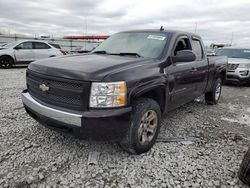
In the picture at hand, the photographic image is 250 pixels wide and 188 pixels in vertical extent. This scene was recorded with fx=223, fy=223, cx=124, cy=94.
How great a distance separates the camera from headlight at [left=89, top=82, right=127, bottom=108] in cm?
246

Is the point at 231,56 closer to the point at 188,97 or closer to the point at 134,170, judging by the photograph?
the point at 188,97

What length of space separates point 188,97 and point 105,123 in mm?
2301

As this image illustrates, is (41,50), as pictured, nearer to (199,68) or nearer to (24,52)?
(24,52)

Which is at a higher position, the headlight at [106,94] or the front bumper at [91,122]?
the headlight at [106,94]

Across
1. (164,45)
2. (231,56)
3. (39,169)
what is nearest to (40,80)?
(39,169)

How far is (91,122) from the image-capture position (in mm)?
2434

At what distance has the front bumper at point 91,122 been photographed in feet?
8.01

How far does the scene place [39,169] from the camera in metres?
2.68

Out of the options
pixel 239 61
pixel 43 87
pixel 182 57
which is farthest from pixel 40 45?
pixel 182 57

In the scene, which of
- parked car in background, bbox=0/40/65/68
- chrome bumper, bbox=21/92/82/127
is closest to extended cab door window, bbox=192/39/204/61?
chrome bumper, bbox=21/92/82/127

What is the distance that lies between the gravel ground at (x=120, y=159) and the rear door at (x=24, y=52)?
27.4 ft

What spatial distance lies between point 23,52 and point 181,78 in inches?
412

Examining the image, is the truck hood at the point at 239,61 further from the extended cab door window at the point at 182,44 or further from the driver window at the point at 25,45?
the driver window at the point at 25,45

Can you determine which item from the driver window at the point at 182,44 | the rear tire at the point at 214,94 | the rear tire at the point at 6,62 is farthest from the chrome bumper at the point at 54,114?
the rear tire at the point at 6,62
